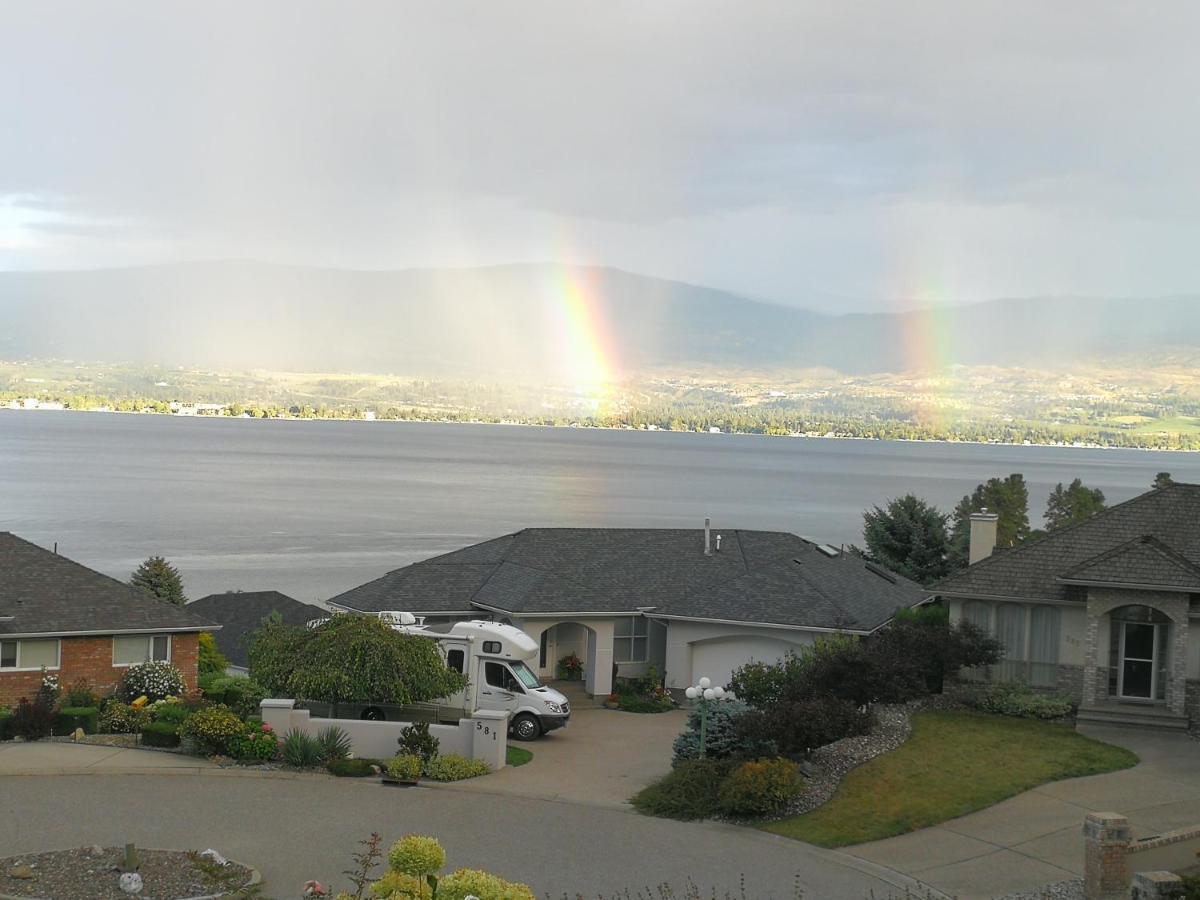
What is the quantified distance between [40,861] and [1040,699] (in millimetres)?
19936

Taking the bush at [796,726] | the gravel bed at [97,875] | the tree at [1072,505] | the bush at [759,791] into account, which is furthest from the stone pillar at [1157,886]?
the tree at [1072,505]

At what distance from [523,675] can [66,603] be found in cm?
1061

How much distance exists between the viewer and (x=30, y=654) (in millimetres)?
29234

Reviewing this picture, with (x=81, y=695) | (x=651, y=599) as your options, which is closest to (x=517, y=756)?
(x=651, y=599)

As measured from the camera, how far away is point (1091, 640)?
92.6ft

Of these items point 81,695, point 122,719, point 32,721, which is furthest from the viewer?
point 81,695

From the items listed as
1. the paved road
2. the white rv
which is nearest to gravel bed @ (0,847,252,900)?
the paved road

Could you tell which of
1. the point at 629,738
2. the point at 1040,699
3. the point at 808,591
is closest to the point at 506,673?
the point at 629,738

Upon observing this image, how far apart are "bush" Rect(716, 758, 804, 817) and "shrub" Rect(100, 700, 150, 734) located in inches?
492

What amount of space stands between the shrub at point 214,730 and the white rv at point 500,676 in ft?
16.1

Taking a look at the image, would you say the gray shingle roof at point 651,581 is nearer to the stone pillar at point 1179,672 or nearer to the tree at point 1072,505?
the stone pillar at point 1179,672

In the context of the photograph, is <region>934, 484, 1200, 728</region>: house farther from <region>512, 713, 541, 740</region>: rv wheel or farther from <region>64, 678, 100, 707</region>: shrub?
<region>64, 678, 100, 707</region>: shrub

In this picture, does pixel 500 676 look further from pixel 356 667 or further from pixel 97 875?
pixel 97 875

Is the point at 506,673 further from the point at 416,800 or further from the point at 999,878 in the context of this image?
the point at 999,878
